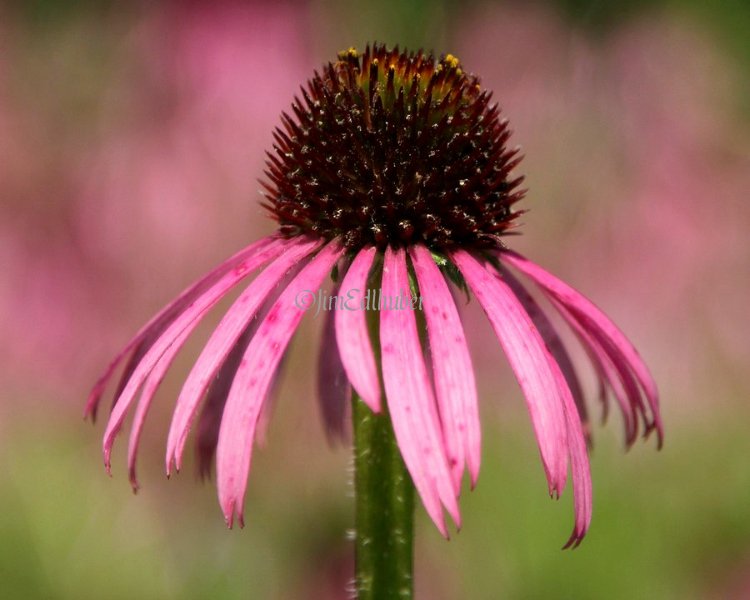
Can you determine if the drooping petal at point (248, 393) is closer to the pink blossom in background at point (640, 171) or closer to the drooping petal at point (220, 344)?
the drooping petal at point (220, 344)

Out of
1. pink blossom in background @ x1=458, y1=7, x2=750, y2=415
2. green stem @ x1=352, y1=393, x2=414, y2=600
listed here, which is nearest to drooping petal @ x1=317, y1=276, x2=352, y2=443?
green stem @ x1=352, y1=393, x2=414, y2=600

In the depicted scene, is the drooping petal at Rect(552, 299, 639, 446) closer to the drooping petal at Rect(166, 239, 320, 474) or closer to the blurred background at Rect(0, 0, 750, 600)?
the drooping petal at Rect(166, 239, 320, 474)

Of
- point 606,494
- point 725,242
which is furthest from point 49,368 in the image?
point 725,242

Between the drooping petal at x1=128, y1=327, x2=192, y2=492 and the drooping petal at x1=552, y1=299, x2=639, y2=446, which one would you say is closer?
the drooping petal at x1=128, y1=327, x2=192, y2=492

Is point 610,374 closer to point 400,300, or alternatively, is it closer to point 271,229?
point 400,300

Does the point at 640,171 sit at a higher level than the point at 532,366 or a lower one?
higher

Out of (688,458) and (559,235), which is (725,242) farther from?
(688,458)

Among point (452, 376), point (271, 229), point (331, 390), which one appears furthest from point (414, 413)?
point (271, 229)
